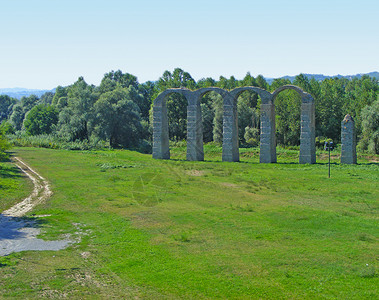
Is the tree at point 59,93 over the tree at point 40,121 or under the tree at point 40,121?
over

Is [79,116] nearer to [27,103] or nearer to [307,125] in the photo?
[307,125]

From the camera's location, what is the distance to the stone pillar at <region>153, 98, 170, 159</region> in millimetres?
46156

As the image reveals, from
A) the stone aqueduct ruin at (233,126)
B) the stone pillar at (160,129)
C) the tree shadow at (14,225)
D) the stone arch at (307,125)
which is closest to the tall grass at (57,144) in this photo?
the stone pillar at (160,129)

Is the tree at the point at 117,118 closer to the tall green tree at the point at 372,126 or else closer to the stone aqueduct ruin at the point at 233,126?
the stone aqueduct ruin at the point at 233,126

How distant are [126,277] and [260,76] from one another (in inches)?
2867

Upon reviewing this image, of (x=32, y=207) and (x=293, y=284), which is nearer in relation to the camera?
(x=293, y=284)

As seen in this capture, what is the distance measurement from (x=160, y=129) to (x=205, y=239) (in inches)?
1146

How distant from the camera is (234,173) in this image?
37.0m

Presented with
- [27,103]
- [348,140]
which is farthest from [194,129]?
[27,103]

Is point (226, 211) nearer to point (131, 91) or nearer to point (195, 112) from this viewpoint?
point (195, 112)

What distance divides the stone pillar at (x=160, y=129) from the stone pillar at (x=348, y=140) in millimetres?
18783

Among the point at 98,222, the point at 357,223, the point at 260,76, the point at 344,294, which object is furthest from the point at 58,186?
the point at 260,76

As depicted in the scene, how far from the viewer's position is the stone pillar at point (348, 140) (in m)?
38.8

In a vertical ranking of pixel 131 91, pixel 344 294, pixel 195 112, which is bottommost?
pixel 344 294
